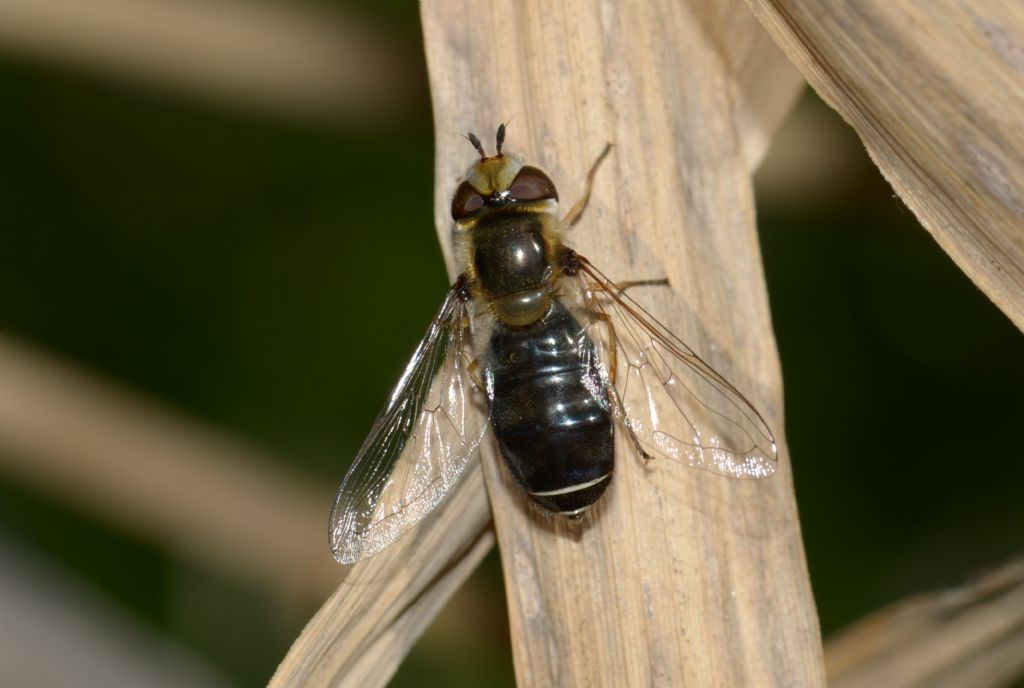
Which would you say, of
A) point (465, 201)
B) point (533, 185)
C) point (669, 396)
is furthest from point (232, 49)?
point (669, 396)

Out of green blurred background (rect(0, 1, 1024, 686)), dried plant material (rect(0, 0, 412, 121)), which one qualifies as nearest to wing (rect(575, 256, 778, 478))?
green blurred background (rect(0, 1, 1024, 686))

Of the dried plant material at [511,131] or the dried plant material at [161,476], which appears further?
the dried plant material at [161,476]

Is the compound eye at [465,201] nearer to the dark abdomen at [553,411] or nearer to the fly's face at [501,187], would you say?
the fly's face at [501,187]

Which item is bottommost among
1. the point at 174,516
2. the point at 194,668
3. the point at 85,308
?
the point at 194,668

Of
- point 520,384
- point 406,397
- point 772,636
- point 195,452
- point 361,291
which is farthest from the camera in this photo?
point 361,291

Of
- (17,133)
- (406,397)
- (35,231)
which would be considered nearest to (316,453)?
(406,397)

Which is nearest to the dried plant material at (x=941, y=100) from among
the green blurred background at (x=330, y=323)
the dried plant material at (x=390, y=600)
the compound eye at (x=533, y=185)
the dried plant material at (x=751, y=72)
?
the dried plant material at (x=751, y=72)

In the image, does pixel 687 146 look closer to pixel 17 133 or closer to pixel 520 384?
pixel 520 384
